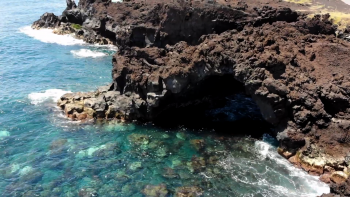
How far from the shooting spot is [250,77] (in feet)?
115

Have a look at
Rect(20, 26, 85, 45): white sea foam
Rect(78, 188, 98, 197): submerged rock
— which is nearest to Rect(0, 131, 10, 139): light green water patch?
Rect(78, 188, 98, 197): submerged rock

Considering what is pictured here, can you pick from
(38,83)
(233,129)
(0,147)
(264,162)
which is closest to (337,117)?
(264,162)

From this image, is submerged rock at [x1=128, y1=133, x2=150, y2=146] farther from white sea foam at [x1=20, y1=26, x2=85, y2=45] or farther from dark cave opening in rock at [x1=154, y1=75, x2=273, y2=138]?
white sea foam at [x1=20, y1=26, x2=85, y2=45]

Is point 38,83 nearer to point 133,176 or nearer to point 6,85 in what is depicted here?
point 6,85

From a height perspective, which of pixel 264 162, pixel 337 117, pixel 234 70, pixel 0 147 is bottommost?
pixel 0 147

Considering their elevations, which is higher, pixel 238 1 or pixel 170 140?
pixel 238 1

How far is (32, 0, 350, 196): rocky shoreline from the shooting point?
108 feet

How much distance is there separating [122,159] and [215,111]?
15952 millimetres

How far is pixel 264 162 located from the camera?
3278 cm

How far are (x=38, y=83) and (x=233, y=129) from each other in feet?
113

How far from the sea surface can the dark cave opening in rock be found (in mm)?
1053

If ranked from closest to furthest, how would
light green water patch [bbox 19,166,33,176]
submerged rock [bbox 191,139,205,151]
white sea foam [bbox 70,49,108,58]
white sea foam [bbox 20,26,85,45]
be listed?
light green water patch [bbox 19,166,33,176] < submerged rock [bbox 191,139,205,151] < white sea foam [bbox 70,49,108,58] < white sea foam [bbox 20,26,85,45]

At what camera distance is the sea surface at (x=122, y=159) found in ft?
96.1

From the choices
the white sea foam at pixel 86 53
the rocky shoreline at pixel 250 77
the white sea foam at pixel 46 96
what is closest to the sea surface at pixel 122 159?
the white sea foam at pixel 46 96
